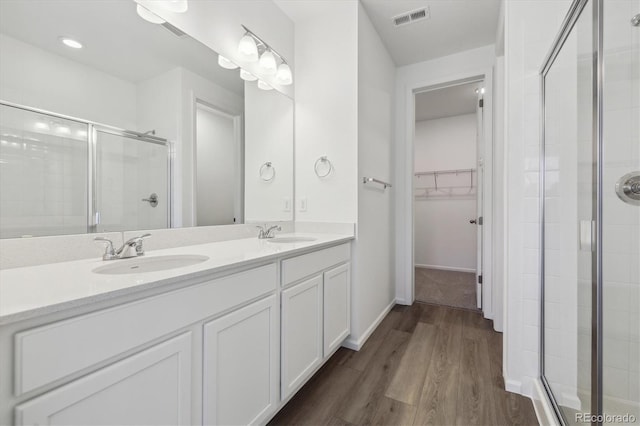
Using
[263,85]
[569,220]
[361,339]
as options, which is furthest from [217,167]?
[569,220]

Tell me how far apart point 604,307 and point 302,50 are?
7.84ft

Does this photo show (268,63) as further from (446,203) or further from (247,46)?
(446,203)

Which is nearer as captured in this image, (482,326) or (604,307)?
(604,307)

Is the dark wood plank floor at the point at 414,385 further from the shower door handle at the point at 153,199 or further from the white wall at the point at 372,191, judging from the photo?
the shower door handle at the point at 153,199

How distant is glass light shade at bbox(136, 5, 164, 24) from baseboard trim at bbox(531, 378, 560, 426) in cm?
260

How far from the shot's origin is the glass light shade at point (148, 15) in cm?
127

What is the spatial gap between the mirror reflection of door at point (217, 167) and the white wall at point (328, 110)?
574 mm

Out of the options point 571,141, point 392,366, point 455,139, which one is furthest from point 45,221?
point 455,139

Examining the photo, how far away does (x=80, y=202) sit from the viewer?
107cm

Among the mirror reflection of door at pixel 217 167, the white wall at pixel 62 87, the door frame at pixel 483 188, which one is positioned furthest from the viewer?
the door frame at pixel 483 188

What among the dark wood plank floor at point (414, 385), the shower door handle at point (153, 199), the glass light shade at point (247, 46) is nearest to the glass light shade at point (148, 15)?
the glass light shade at point (247, 46)

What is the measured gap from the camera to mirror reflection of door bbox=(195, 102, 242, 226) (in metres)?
1.58

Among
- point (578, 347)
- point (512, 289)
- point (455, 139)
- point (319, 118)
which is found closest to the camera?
point (578, 347)

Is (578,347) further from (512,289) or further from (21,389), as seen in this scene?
(21,389)
